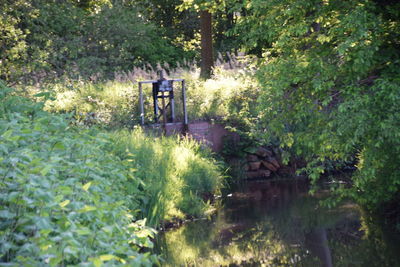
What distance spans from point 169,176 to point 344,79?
3572 mm

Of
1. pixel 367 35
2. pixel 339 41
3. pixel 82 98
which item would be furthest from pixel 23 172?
pixel 82 98

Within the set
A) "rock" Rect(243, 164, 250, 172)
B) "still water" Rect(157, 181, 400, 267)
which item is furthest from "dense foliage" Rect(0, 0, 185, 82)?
"still water" Rect(157, 181, 400, 267)

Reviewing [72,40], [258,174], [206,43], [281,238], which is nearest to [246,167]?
[258,174]

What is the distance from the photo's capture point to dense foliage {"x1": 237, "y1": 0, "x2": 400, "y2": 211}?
740 cm

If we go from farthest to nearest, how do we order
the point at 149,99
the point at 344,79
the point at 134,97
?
the point at 149,99 < the point at 134,97 < the point at 344,79

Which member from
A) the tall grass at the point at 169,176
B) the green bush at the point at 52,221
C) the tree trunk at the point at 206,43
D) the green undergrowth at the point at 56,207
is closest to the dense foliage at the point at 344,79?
the tall grass at the point at 169,176

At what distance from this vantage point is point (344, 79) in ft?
26.4

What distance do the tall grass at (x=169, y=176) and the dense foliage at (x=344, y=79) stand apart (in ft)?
6.46

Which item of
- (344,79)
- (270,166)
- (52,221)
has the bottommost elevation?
(270,166)

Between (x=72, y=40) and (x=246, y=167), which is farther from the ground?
(x=72, y=40)

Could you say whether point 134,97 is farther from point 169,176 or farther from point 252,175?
point 169,176

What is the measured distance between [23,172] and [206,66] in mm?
16124

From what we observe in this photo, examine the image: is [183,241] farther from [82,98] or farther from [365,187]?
[82,98]

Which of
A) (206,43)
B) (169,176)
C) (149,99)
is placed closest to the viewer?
(169,176)
